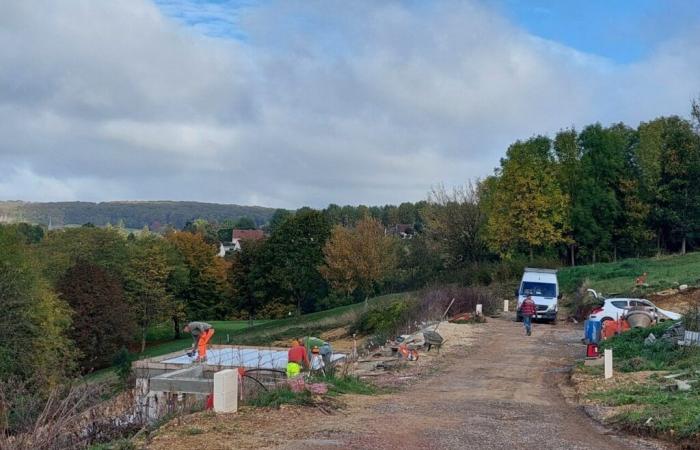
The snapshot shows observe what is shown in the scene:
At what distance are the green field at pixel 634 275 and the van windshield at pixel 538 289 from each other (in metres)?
4.14

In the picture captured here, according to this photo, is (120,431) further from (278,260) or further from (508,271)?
(278,260)

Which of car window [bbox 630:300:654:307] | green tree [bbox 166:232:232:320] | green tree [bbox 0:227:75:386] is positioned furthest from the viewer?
green tree [bbox 166:232:232:320]

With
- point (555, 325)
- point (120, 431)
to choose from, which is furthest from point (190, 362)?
point (555, 325)

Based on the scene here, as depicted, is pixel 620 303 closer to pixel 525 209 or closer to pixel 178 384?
pixel 178 384

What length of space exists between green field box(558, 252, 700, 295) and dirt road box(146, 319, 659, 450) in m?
20.0

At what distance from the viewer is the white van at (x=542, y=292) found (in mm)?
35469

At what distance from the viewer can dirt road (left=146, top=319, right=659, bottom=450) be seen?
1124 centimetres

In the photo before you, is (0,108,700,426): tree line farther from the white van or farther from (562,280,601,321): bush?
the white van

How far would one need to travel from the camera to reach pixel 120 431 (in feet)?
39.3

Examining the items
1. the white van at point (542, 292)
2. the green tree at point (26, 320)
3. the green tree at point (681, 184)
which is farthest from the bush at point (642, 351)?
the green tree at point (681, 184)

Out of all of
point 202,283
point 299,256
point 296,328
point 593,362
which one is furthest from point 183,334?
point 593,362

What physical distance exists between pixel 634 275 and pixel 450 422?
1399 inches

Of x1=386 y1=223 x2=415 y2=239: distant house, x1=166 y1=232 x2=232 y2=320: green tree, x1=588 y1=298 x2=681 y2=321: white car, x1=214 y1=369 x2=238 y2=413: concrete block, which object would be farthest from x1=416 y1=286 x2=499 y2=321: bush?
x1=166 y1=232 x2=232 y2=320: green tree

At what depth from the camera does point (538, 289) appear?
3631cm
